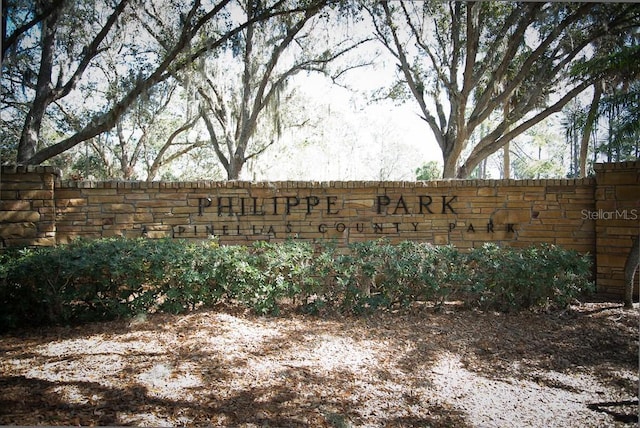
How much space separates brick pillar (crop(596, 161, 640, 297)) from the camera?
11.4 ft

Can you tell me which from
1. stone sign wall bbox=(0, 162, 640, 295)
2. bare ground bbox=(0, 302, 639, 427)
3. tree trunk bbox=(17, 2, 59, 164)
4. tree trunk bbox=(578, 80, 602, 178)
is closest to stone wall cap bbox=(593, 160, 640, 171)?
stone sign wall bbox=(0, 162, 640, 295)

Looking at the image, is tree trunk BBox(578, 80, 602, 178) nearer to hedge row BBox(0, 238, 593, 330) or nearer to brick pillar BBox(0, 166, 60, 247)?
hedge row BBox(0, 238, 593, 330)

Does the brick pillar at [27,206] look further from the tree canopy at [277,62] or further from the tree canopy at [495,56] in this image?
the tree canopy at [495,56]

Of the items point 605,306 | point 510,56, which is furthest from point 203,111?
point 605,306

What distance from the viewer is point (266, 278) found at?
314 centimetres

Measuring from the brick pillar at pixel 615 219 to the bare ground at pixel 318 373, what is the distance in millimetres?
718

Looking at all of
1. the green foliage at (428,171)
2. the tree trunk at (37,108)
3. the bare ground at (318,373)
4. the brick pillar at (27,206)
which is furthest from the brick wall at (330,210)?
the green foliage at (428,171)

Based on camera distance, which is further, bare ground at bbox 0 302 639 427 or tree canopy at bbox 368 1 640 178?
tree canopy at bbox 368 1 640 178

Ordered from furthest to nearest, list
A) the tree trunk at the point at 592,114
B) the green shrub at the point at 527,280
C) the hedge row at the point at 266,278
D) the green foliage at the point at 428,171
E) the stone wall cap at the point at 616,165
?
the green foliage at the point at 428,171
the tree trunk at the point at 592,114
the stone wall cap at the point at 616,165
the green shrub at the point at 527,280
the hedge row at the point at 266,278

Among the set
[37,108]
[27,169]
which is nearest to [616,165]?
[27,169]

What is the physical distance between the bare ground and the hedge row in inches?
7.0

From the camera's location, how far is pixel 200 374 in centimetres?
215

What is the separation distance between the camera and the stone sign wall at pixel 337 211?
155 inches

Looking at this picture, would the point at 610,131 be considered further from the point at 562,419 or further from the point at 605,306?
the point at 562,419
